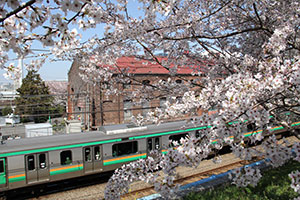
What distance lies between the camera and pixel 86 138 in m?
8.95

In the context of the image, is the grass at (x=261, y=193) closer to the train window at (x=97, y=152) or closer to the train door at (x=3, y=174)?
the train window at (x=97, y=152)

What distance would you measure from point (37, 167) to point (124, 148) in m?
3.32

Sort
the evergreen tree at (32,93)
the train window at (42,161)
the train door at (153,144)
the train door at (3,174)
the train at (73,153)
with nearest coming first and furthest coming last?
the train door at (3,174) < the train at (73,153) < the train window at (42,161) < the train door at (153,144) < the evergreen tree at (32,93)

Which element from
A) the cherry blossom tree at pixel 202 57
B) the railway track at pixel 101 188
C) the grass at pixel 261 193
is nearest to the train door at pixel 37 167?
the railway track at pixel 101 188

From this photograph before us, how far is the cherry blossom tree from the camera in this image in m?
2.52

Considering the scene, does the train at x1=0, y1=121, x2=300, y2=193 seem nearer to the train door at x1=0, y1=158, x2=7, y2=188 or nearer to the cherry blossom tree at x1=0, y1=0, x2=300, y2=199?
the train door at x1=0, y1=158, x2=7, y2=188

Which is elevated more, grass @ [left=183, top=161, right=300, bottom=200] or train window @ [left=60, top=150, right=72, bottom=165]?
train window @ [left=60, top=150, right=72, bottom=165]

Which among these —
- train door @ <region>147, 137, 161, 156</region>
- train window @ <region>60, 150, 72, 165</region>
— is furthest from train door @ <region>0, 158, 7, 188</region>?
train door @ <region>147, 137, 161, 156</region>

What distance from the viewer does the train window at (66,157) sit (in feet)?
27.8

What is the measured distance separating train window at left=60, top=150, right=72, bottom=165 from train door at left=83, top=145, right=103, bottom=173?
0.55 m

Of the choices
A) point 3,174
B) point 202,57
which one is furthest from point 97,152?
point 202,57

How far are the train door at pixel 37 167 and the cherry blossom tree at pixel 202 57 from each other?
395cm

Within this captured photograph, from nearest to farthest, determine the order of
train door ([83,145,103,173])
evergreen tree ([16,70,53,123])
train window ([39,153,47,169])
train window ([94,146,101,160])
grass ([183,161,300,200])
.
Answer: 1. grass ([183,161,300,200])
2. train window ([39,153,47,169])
3. train door ([83,145,103,173])
4. train window ([94,146,101,160])
5. evergreen tree ([16,70,53,123])

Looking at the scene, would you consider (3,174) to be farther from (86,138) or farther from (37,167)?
(86,138)
